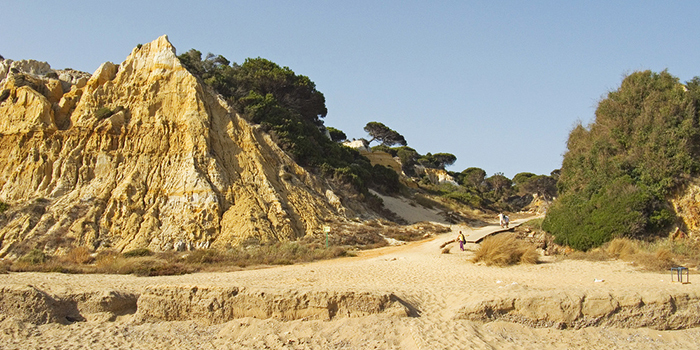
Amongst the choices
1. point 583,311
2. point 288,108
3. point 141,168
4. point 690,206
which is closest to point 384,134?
point 288,108

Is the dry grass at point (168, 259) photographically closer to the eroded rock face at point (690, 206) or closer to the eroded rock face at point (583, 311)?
the eroded rock face at point (583, 311)

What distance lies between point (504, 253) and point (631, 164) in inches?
317

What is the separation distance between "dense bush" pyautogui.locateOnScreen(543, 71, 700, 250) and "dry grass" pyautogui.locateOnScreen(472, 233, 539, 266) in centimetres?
294

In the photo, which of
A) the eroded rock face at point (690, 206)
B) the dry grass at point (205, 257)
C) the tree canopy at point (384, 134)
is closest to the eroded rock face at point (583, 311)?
the eroded rock face at point (690, 206)

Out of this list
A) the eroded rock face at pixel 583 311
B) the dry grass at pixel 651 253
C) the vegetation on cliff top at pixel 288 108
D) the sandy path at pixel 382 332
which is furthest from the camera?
the vegetation on cliff top at pixel 288 108

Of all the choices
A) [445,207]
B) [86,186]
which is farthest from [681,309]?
[445,207]

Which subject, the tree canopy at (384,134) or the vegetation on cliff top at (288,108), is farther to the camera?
the tree canopy at (384,134)

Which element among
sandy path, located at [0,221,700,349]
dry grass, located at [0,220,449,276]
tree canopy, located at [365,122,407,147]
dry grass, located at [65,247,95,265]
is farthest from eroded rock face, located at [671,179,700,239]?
tree canopy, located at [365,122,407,147]

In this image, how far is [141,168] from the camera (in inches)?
959

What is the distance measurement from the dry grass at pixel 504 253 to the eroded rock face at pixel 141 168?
930 cm

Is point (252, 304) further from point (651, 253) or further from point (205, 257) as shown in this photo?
point (651, 253)

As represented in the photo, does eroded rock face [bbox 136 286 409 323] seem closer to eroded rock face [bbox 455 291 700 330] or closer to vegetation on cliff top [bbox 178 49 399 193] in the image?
eroded rock face [bbox 455 291 700 330]

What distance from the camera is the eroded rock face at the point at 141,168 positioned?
21984 mm

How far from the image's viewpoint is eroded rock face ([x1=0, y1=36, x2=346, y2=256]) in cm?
2198
